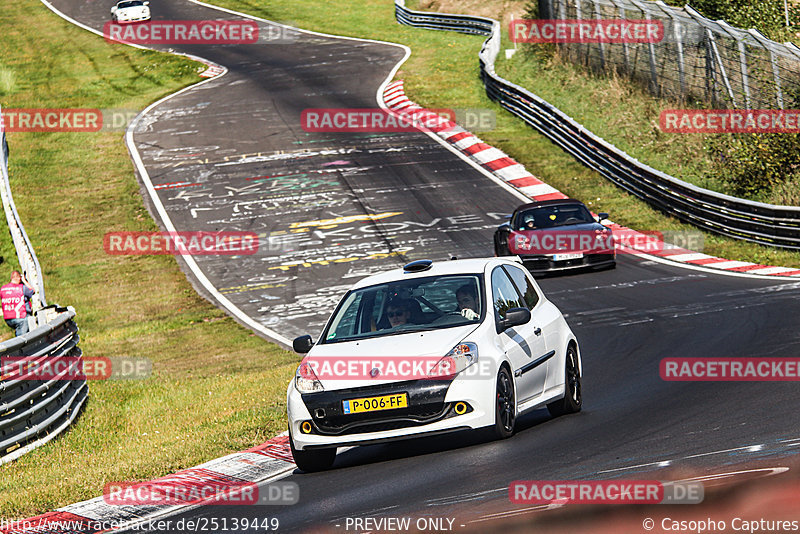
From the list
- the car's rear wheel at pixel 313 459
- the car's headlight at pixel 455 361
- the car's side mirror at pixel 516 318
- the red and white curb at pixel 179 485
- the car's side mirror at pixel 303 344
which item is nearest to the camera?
the red and white curb at pixel 179 485

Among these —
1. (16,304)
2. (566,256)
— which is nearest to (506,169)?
(566,256)

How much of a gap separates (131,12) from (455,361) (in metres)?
54.7

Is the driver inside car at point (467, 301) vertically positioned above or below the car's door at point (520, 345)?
above

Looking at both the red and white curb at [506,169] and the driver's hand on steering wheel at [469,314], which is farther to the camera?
the red and white curb at [506,169]

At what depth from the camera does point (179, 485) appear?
32.3 feet

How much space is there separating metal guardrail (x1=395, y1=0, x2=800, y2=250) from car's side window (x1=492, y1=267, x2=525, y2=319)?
12075mm

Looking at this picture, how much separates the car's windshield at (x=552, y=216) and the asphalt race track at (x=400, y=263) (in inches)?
50.2

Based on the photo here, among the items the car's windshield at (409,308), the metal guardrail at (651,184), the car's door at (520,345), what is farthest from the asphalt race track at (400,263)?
the metal guardrail at (651,184)

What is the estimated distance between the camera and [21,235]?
26.0 meters

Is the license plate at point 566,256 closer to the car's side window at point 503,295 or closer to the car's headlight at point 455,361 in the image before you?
the car's side window at point 503,295

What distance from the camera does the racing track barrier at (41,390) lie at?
12.1 metres

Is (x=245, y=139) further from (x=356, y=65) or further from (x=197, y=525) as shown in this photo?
(x=197, y=525)

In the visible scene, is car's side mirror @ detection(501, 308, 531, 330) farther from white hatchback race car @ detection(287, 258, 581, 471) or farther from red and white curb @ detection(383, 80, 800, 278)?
red and white curb @ detection(383, 80, 800, 278)

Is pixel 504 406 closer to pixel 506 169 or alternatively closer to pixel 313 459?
pixel 313 459
